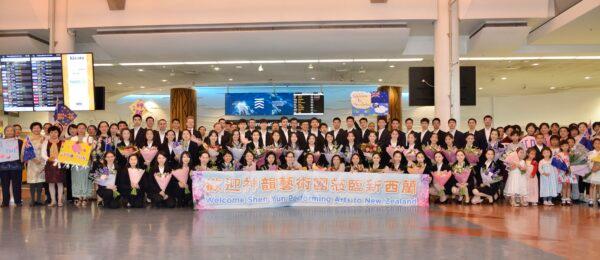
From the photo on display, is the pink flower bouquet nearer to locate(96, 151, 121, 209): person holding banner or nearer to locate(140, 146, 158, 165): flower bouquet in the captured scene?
locate(140, 146, 158, 165): flower bouquet

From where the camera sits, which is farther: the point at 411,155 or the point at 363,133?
the point at 363,133

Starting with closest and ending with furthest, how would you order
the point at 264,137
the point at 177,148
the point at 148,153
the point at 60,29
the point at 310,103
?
1. the point at 148,153
2. the point at 177,148
3. the point at 264,137
4. the point at 60,29
5. the point at 310,103

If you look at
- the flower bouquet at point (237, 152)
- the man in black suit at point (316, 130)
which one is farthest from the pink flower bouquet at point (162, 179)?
the man in black suit at point (316, 130)

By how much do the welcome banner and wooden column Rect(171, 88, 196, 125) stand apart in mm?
9339

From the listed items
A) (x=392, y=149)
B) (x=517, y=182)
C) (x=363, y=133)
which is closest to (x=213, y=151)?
(x=363, y=133)

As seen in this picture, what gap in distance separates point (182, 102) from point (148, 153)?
8.84 m

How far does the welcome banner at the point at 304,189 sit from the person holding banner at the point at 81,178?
200cm

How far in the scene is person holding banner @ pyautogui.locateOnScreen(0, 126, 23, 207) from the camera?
26.3 ft

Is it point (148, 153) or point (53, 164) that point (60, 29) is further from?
point (148, 153)

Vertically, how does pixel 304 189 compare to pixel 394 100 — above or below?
below

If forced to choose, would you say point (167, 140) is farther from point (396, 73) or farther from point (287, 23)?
point (396, 73)

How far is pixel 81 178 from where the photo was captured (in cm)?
810

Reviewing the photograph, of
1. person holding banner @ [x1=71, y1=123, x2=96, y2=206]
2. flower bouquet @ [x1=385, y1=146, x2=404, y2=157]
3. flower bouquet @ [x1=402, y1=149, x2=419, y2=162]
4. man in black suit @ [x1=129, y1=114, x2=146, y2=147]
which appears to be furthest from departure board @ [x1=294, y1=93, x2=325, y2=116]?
person holding banner @ [x1=71, y1=123, x2=96, y2=206]

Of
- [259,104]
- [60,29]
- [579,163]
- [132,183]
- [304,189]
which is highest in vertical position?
[60,29]
